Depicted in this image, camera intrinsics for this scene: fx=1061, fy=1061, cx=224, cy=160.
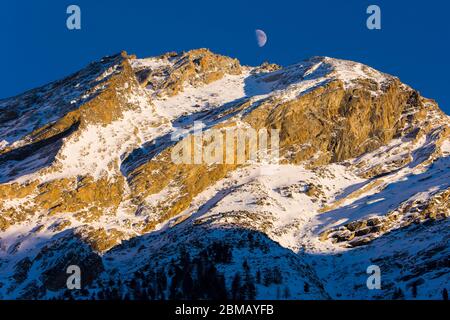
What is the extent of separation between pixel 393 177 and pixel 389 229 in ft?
84.6

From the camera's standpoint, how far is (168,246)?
145125mm

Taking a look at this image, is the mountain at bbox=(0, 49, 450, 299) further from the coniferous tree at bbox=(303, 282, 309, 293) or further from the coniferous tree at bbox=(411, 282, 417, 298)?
the coniferous tree at bbox=(303, 282, 309, 293)

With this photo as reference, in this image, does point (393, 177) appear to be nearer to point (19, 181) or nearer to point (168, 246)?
point (168, 246)

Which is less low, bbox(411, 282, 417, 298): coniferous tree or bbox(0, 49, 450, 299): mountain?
bbox(0, 49, 450, 299): mountain

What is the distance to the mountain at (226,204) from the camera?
446 ft

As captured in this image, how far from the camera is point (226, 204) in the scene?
532 feet

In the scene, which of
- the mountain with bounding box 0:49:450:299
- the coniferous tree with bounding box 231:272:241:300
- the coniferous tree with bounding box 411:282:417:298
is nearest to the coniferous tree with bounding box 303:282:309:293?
the mountain with bounding box 0:49:450:299

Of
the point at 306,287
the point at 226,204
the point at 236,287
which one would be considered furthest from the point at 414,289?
the point at 226,204

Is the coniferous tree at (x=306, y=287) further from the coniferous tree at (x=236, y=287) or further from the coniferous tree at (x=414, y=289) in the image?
the coniferous tree at (x=414, y=289)

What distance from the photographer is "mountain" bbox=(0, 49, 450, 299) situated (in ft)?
446

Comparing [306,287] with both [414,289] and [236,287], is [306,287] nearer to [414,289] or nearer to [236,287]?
[236,287]

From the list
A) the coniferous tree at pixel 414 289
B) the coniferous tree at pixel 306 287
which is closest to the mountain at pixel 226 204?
the coniferous tree at pixel 414 289
